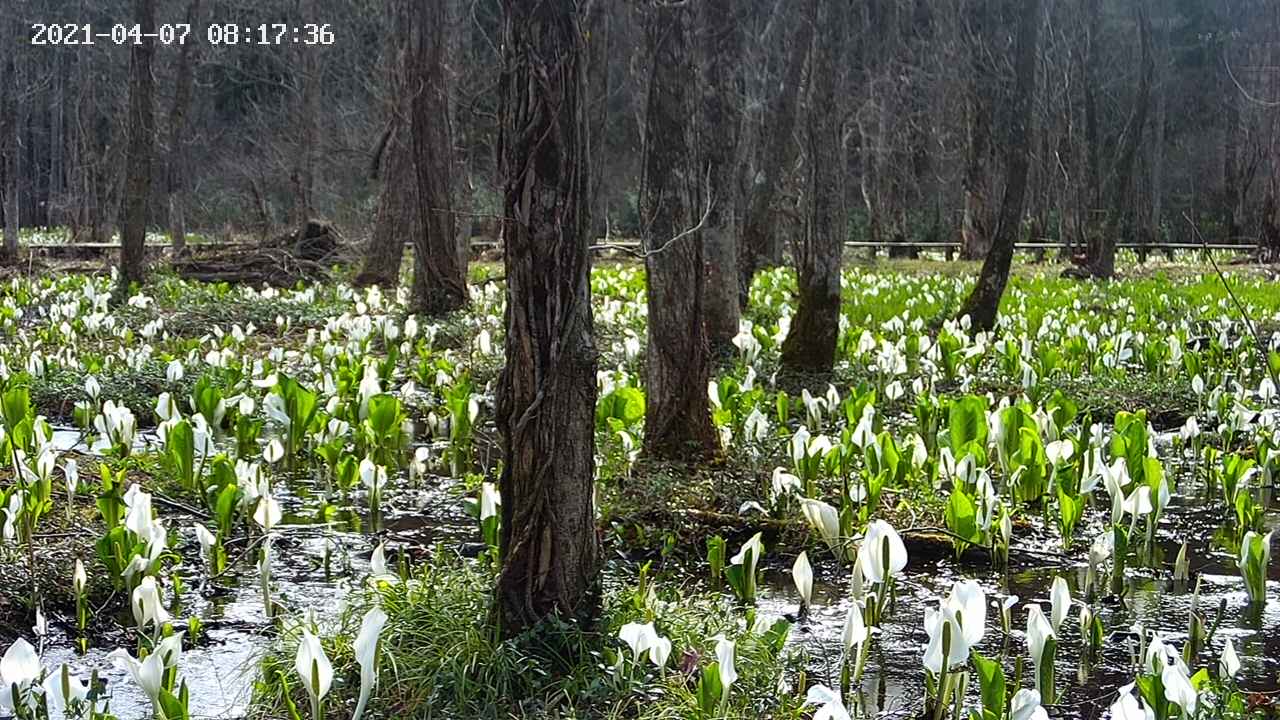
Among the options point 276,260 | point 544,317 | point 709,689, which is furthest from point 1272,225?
point 709,689

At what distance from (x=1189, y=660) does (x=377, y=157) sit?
477 inches

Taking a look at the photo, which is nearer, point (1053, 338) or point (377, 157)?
point (1053, 338)

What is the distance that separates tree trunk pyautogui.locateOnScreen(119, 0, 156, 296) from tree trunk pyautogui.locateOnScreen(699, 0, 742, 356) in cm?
691

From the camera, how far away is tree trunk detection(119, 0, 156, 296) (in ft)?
42.8

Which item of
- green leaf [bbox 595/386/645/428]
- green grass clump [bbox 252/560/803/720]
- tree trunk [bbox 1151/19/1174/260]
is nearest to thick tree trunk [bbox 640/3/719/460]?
green leaf [bbox 595/386/645/428]

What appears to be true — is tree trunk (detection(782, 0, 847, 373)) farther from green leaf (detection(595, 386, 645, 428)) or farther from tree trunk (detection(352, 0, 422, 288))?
tree trunk (detection(352, 0, 422, 288))

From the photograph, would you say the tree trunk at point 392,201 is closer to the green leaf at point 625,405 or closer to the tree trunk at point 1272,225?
the green leaf at point 625,405

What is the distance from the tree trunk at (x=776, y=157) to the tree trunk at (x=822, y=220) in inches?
169

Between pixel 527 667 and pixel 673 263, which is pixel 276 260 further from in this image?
pixel 527 667

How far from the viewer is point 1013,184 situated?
10.9 meters

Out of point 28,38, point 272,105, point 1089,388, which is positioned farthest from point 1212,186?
point 1089,388

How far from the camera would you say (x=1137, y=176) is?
31.3m

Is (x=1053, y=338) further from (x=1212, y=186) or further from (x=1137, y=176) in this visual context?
(x=1212, y=186)

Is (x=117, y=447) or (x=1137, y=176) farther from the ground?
(x=1137, y=176)
